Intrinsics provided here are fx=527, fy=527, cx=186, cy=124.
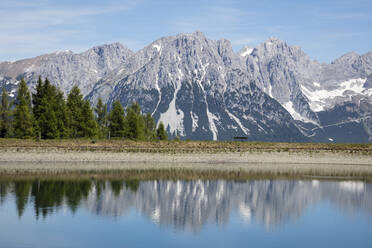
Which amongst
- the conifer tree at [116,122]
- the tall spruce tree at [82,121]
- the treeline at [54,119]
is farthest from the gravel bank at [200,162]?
the conifer tree at [116,122]

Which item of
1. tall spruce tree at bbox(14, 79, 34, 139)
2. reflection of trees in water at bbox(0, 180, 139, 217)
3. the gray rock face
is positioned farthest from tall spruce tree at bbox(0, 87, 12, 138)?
the gray rock face

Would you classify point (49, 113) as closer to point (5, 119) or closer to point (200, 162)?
point (5, 119)

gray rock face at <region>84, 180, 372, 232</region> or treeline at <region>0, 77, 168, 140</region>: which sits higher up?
treeline at <region>0, 77, 168, 140</region>

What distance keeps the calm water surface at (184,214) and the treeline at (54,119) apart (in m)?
56.9

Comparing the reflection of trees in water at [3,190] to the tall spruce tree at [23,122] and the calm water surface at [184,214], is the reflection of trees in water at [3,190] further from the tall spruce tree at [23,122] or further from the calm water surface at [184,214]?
the tall spruce tree at [23,122]

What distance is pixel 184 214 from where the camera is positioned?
53.0 m

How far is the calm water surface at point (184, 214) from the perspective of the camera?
138 ft

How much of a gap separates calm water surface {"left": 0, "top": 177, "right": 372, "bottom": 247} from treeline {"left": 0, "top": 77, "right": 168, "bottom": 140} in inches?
2240

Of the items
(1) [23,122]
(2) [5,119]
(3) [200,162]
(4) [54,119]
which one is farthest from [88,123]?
(3) [200,162]

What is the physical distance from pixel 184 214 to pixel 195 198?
10798mm

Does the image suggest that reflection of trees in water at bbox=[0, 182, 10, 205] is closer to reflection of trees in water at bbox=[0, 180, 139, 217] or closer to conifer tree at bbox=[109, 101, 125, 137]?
reflection of trees in water at bbox=[0, 180, 139, 217]

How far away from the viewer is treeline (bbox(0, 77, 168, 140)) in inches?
5017

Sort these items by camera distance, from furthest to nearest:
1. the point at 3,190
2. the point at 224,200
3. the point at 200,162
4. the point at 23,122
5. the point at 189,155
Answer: the point at 23,122, the point at 189,155, the point at 200,162, the point at 3,190, the point at 224,200

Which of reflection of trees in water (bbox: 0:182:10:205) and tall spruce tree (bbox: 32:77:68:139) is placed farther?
tall spruce tree (bbox: 32:77:68:139)
